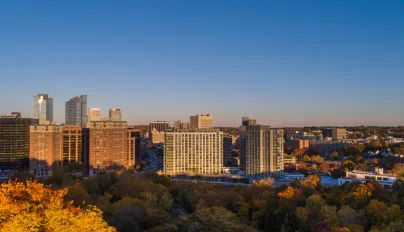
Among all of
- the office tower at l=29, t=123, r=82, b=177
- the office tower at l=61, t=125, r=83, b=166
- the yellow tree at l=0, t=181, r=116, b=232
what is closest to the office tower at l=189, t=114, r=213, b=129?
the office tower at l=61, t=125, r=83, b=166

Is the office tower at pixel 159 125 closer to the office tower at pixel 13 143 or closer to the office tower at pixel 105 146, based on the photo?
the office tower at pixel 13 143

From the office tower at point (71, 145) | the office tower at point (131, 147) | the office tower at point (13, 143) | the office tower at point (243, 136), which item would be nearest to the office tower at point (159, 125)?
the office tower at point (243, 136)

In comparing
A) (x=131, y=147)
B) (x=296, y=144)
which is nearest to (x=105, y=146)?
(x=131, y=147)

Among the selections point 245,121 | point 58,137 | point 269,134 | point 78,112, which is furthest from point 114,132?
point 78,112

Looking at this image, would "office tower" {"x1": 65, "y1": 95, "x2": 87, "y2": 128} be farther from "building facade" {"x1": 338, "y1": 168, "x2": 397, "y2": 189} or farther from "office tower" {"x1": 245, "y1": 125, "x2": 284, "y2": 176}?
"building facade" {"x1": 338, "y1": 168, "x2": 397, "y2": 189}

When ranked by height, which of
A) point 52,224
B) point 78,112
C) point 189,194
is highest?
point 78,112

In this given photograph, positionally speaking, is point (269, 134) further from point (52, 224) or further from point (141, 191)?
point (52, 224)
